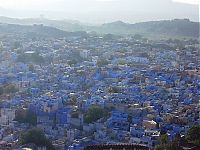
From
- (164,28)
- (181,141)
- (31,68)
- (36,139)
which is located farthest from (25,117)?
(164,28)

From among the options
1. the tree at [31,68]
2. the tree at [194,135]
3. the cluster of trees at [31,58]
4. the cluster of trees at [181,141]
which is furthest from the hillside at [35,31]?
the tree at [194,135]

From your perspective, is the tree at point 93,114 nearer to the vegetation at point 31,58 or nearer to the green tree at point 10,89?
the green tree at point 10,89

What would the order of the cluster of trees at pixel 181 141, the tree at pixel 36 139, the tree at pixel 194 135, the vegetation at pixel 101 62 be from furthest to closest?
the vegetation at pixel 101 62 → the tree at pixel 36 139 → the tree at pixel 194 135 → the cluster of trees at pixel 181 141

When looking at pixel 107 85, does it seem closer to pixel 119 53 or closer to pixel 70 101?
pixel 70 101

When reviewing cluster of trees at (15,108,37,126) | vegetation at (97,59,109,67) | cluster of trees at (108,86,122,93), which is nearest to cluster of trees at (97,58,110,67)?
vegetation at (97,59,109,67)

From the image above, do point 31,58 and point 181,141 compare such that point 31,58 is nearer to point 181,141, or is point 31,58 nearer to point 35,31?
point 181,141

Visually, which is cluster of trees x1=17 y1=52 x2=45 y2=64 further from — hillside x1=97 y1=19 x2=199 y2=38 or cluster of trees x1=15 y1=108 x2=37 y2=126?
hillside x1=97 y1=19 x2=199 y2=38

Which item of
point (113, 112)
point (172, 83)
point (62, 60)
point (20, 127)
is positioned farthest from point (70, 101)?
point (62, 60)
